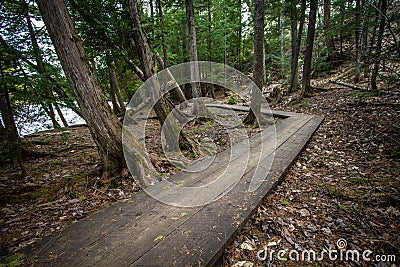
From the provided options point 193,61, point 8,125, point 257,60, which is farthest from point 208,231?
point 193,61

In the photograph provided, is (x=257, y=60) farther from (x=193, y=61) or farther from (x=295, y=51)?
(x=295, y=51)

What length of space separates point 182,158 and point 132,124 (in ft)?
19.7

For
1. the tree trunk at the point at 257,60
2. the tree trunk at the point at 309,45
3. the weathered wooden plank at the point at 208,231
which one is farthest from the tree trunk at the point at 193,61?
the tree trunk at the point at 309,45

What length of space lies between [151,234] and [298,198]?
251 centimetres

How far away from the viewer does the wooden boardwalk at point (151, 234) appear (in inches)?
74.4

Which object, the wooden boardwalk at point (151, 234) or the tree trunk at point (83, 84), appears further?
the tree trunk at point (83, 84)

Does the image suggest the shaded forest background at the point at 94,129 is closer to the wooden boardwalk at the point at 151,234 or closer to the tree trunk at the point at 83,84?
the tree trunk at the point at 83,84

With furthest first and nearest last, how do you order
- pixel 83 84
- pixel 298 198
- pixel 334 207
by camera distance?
pixel 298 198 → pixel 83 84 → pixel 334 207

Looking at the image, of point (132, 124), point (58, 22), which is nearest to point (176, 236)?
point (58, 22)

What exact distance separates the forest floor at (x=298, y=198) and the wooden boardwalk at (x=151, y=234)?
0.27 metres

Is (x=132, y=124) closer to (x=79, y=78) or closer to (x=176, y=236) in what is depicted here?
(x=79, y=78)

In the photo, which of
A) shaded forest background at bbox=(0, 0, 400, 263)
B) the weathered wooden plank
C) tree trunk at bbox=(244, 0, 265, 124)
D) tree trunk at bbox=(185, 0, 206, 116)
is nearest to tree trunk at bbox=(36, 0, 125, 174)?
shaded forest background at bbox=(0, 0, 400, 263)

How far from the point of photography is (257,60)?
6.83 meters

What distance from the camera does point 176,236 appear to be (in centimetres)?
215
